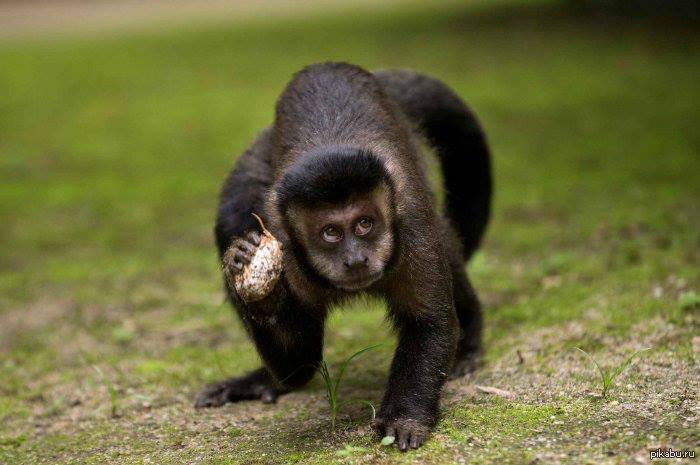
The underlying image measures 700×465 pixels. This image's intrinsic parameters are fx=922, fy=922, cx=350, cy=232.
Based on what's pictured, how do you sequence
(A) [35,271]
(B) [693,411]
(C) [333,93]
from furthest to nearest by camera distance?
(A) [35,271] → (C) [333,93] → (B) [693,411]

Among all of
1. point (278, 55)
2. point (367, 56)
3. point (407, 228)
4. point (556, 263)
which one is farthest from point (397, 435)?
point (278, 55)

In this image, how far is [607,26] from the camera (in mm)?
17016

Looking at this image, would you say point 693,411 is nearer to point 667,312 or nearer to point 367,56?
point 667,312

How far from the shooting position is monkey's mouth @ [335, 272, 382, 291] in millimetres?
→ 4566

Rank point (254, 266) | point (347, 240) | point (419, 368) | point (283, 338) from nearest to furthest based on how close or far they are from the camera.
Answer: point (254, 266) < point (347, 240) < point (419, 368) < point (283, 338)

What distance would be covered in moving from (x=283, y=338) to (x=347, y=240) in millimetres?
725

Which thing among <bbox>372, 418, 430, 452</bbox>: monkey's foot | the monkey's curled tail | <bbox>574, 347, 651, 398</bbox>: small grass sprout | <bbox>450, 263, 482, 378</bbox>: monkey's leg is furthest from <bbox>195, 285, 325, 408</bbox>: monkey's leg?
the monkey's curled tail

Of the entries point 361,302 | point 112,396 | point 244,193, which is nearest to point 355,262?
point 361,302

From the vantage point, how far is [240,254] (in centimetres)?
443

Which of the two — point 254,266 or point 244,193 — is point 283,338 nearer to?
point 254,266

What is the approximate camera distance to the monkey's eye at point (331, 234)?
461 centimetres

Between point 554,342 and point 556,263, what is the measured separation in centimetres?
162

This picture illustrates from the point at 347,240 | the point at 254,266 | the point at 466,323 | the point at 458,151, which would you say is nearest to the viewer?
the point at 254,266

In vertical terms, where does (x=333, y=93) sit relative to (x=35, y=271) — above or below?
above
